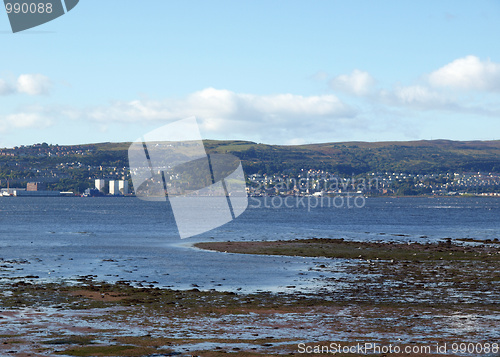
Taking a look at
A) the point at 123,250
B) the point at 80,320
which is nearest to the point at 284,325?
the point at 80,320

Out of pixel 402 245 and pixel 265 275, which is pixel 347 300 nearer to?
pixel 265 275

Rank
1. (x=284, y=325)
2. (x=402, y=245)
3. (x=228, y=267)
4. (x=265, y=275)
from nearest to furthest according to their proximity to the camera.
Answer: (x=284, y=325)
(x=265, y=275)
(x=228, y=267)
(x=402, y=245)

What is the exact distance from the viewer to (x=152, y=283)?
129ft

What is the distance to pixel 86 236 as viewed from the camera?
86875mm

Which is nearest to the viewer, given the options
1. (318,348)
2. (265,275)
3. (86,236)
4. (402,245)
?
(318,348)

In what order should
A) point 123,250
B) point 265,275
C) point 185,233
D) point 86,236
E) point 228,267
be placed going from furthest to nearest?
point 185,233 < point 86,236 < point 123,250 < point 228,267 < point 265,275

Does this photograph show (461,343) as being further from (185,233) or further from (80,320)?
(185,233)

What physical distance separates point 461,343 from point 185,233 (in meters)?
75.3

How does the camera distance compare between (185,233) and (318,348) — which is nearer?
(318,348)

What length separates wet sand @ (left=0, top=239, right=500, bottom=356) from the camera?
21.9 meters

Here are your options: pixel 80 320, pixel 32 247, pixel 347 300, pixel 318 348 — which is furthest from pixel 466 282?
pixel 32 247

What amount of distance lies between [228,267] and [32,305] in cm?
2117

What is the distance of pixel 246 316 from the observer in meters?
27.7

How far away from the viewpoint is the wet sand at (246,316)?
21.9 metres
